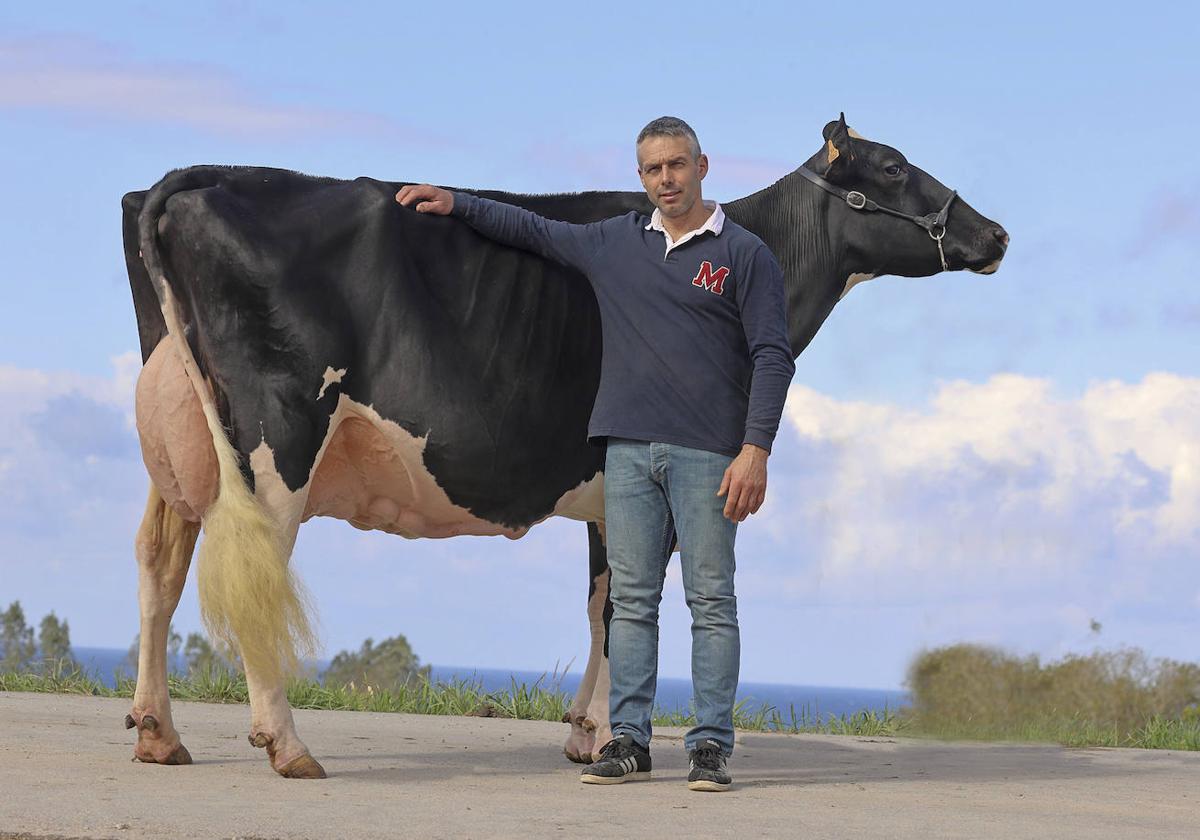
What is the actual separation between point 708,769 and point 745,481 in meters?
1.10

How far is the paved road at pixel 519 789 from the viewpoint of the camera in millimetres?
4520

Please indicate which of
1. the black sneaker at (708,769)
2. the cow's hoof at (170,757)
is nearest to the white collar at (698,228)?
the black sneaker at (708,769)

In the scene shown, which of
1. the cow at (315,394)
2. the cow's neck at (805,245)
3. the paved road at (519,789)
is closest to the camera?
the paved road at (519,789)

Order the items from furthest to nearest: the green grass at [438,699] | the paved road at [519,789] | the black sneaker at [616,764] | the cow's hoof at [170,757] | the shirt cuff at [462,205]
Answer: the green grass at [438,699] < the shirt cuff at [462,205] < the cow's hoof at [170,757] < the black sneaker at [616,764] < the paved road at [519,789]

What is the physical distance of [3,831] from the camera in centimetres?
421

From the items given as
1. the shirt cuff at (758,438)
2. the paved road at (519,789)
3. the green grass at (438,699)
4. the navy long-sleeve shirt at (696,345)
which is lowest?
the paved road at (519,789)

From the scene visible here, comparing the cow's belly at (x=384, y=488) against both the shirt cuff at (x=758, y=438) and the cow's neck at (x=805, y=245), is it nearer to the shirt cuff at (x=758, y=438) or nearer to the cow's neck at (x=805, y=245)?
the shirt cuff at (x=758, y=438)

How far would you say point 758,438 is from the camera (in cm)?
546

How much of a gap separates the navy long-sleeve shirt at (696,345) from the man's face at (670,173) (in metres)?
0.15

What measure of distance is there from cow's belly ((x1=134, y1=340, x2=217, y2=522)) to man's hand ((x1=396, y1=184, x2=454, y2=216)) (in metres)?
1.10

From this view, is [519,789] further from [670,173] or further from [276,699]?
[670,173]

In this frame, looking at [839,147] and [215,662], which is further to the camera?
[215,662]

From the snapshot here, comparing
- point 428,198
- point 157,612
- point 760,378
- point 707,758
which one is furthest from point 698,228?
point 157,612

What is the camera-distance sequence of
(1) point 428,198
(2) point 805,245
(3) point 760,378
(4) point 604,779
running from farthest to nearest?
(2) point 805,245 < (1) point 428,198 < (4) point 604,779 < (3) point 760,378
